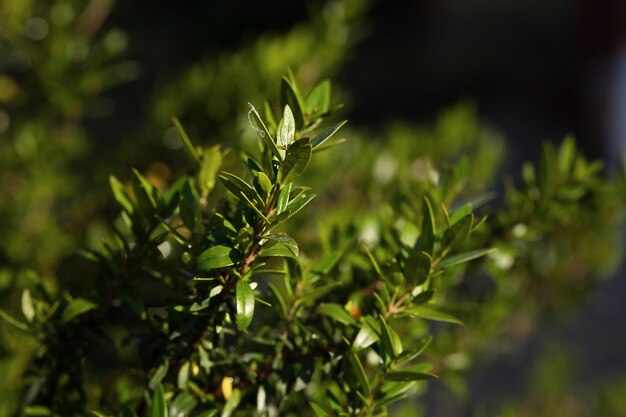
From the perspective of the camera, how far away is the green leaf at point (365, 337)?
2.04 feet

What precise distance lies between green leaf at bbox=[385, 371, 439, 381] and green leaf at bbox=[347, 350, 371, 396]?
0.08 ft

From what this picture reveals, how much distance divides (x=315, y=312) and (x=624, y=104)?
4927 mm

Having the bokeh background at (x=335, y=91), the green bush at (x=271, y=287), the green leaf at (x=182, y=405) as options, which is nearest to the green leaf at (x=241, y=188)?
the green bush at (x=271, y=287)

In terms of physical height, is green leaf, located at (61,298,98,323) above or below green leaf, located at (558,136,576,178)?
above

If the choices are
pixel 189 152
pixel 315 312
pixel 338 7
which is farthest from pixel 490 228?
pixel 338 7

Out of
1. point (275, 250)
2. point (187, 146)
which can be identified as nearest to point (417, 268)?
point (275, 250)

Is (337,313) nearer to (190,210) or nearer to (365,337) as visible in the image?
(365,337)

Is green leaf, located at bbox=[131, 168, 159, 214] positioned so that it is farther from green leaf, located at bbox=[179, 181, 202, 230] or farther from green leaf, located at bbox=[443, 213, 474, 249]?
green leaf, located at bbox=[443, 213, 474, 249]

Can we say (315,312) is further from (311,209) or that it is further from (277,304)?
(311,209)

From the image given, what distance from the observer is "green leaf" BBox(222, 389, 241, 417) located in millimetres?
651

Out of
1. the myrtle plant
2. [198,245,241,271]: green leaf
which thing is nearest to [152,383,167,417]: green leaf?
the myrtle plant

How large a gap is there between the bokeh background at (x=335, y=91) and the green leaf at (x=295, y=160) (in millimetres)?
500

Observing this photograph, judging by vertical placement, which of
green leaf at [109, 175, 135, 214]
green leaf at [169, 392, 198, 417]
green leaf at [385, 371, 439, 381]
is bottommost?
green leaf at [385, 371, 439, 381]

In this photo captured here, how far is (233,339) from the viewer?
77 cm
